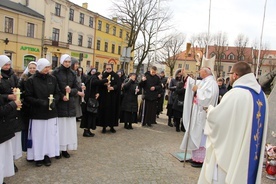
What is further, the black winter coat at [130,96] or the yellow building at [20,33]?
the yellow building at [20,33]

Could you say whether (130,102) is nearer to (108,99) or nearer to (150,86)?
(150,86)

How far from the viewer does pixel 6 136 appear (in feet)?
12.3

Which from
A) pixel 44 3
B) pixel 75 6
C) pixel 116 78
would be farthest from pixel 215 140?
pixel 75 6

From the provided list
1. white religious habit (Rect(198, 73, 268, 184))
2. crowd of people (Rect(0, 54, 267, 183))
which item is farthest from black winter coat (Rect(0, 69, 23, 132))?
white religious habit (Rect(198, 73, 268, 184))

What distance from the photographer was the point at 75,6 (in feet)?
137

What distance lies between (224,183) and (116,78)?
4.90 m

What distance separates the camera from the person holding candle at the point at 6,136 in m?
3.61

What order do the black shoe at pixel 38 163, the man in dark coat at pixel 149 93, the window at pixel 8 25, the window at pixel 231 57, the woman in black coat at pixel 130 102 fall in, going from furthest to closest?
the window at pixel 231 57 < the window at pixel 8 25 < the man in dark coat at pixel 149 93 < the woman in black coat at pixel 130 102 < the black shoe at pixel 38 163

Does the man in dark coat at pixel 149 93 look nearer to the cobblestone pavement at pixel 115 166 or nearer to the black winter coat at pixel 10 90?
the cobblestone pavement at pixel 115 166

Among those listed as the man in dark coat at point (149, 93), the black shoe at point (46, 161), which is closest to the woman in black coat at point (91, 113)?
the man in dark coat at point (149, 93)

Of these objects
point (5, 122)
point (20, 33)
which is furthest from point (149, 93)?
point (20, 33)

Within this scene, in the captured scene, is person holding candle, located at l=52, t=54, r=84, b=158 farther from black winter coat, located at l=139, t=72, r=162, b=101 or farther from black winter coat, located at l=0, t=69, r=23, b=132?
black winter coat, located at l=139, t=72, r=162, b=101

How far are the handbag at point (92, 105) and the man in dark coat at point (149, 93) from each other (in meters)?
2.40

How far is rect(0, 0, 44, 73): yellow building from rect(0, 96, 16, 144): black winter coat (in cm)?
2801
